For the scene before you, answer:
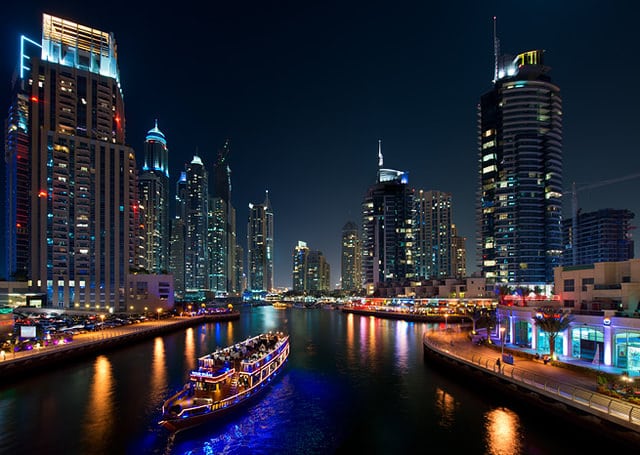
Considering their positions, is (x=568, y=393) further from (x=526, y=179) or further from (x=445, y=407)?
(x=526, y=179)

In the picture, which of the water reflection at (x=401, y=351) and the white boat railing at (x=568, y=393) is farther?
the water reflection at (x=401, y=351)

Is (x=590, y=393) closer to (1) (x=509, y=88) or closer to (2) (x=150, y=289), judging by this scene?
(2) (x=150, y=289)

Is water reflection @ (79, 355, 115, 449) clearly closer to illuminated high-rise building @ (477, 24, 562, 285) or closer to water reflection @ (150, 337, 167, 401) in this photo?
water reflection @ (150, 337, 167, 401)

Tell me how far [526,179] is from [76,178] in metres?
146

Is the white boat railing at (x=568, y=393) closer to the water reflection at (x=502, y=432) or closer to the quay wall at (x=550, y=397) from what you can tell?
the quay wall at (x=550, y=397)

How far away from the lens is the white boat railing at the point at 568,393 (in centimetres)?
2410

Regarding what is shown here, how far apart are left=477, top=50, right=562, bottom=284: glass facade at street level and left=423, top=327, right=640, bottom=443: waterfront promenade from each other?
104 metres

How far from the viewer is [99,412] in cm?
3312

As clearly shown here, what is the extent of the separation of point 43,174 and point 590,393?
4995 inches

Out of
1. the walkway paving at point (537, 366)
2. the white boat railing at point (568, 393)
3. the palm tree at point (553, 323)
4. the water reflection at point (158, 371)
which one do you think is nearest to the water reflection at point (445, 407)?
the white boat railing at point (568, 393)

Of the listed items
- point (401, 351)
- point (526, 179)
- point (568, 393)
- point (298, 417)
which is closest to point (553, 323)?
point (568, 393)

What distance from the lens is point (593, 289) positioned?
4472cm

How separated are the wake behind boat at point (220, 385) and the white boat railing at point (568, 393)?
2186 centimetres

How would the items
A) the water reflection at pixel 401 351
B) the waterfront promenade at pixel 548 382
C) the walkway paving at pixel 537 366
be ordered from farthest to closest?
the water reflection at pixel 401 351, the walkway paving at pixel 537 366, the waterfront promenade at pixel 548 382
